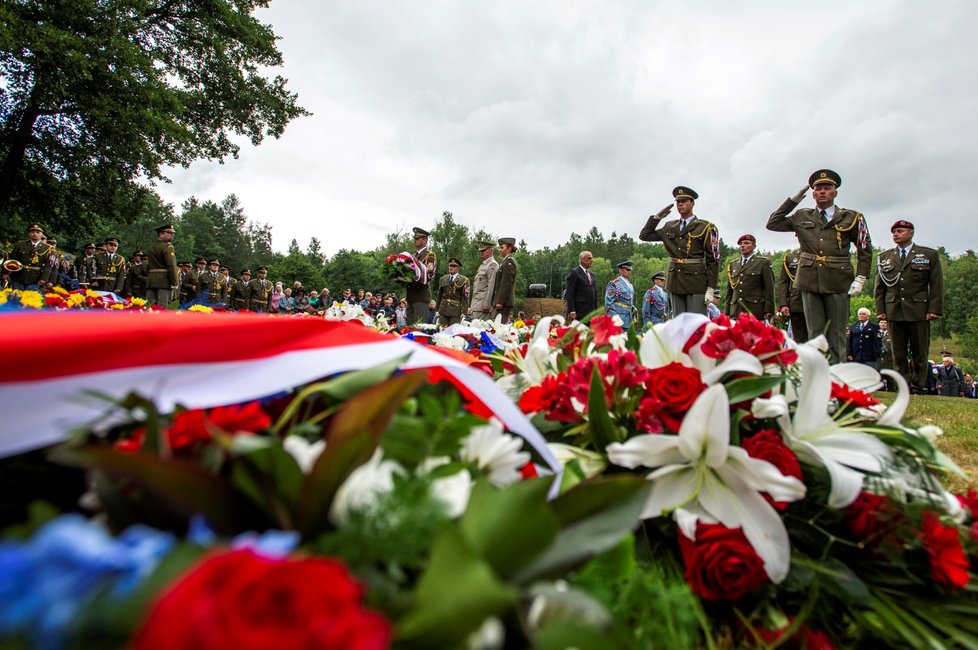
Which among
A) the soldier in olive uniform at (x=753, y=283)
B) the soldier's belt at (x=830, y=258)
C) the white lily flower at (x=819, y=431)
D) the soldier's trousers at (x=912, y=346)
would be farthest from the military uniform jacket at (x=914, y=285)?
the white lily flower at (x=819, y=431)

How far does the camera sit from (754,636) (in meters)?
0.83

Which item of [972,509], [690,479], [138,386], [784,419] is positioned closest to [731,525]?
[690,479]

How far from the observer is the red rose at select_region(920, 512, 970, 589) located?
2.81 ft

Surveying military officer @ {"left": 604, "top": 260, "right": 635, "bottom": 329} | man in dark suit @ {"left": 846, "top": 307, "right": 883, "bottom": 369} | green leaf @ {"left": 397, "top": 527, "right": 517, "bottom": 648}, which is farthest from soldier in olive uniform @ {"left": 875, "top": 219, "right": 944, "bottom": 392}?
green leaf @ {"left": 397, "top": 527, "right": 517, "bottom": 648}

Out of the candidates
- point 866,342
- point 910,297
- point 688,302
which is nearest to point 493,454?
point 688,302

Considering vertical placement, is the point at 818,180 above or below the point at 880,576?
above

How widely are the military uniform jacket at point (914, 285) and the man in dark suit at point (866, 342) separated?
455 cm

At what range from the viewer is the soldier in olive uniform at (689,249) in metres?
7.86

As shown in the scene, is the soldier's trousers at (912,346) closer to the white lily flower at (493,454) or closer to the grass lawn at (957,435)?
the grass lawn at (957,435)

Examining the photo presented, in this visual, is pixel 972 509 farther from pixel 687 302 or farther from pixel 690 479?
pixel 687 302

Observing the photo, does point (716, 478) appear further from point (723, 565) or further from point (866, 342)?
point (866, 342)

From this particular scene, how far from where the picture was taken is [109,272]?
43.3ft

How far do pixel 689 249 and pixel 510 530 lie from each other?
8.00 m

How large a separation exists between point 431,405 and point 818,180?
658 cm
